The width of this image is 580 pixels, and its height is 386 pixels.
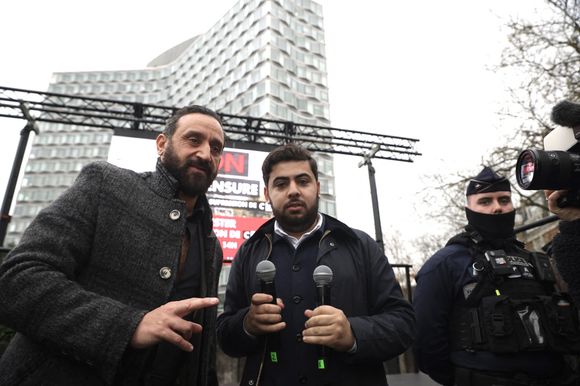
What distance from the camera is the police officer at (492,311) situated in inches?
80.9

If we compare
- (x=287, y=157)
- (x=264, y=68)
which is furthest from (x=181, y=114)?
(x=264, y=68)

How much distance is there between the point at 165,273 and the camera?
4.63 ft

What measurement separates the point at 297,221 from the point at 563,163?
4.12 feet

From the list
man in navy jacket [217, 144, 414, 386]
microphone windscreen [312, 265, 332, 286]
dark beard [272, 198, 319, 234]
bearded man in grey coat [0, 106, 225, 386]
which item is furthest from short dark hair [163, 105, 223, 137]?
microphone windscreen [312, 265, 332, 286]

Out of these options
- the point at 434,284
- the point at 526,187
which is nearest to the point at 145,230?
the point at 526,187

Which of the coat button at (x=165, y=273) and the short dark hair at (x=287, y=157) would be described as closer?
the coat button at (x=165, y=273)

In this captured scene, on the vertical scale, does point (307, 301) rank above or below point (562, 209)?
below

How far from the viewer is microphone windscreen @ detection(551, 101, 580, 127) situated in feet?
4.57

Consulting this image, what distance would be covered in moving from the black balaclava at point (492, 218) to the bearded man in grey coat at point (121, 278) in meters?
1.98

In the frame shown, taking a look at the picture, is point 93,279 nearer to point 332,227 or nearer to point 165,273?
point 165,273

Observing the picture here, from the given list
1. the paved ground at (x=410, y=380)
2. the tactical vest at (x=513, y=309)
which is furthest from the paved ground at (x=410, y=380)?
the tactical vest at (x=513, y=309)

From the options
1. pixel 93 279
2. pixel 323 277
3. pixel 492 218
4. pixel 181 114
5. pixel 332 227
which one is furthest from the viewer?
pixel 492 218

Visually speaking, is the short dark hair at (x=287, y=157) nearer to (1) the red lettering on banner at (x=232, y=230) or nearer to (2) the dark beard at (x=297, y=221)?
(2) the dark beard at (x=297, y=221)

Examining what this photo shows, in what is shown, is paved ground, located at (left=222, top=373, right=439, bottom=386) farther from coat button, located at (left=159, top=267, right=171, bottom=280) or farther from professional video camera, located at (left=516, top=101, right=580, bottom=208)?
coat button, located at (left=159, top=267, right=171, bottom=280)
